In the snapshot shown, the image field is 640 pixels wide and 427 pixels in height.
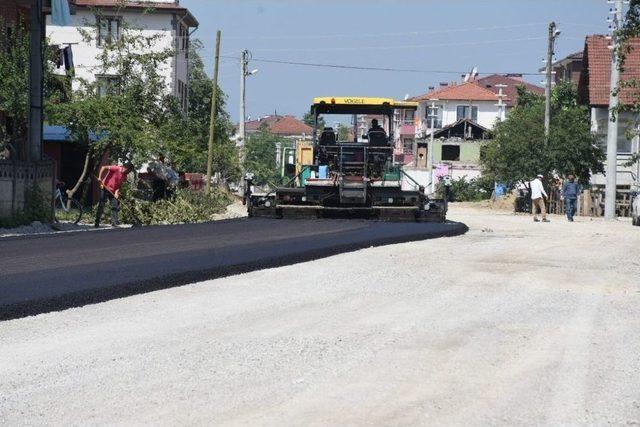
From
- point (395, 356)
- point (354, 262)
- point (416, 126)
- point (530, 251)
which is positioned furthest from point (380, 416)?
point (416, 126)

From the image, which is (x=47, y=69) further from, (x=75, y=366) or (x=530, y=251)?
(x=75, y=366)

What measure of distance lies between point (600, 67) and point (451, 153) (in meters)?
51.8

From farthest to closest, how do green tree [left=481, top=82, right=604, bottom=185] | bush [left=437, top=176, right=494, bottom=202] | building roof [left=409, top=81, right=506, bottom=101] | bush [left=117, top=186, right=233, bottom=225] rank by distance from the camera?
building roof [left=409, top=81, right=506, bottom=101] < bush [left=437, top=176, right=494, bottom=202] < green tree [left=481, top=82, right=604, bottom=185] < bush [left=117, top=186, right=233, bottom=225]

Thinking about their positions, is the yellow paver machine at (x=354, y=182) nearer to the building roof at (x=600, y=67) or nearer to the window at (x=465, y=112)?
the building roof at (x=600, y=67)

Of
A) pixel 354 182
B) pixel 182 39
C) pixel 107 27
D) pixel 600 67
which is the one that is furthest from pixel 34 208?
pixel 182 39

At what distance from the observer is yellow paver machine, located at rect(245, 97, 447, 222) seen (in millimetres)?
29391

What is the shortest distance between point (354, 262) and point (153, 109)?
2487 cm

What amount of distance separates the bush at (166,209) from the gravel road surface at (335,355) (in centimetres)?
1613

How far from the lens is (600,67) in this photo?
225 feet

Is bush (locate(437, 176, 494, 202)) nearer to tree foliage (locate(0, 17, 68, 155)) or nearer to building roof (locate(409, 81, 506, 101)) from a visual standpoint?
building roof (locate(409, 81, 506, 101))

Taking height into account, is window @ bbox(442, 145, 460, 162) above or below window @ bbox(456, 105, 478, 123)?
below

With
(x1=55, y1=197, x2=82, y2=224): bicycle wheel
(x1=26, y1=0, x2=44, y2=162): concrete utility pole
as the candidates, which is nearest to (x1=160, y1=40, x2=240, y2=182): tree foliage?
(x1=55, y1=197, x2=82, y2=224): bicycle wheel

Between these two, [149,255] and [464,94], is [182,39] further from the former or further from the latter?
[464,94]

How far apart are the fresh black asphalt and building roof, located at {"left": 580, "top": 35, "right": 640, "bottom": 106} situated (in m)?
42.7
